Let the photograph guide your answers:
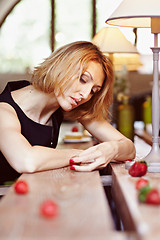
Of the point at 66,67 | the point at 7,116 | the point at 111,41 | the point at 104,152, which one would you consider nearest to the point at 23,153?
the point at 7,116

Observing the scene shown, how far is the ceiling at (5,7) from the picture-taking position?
29.5 ft

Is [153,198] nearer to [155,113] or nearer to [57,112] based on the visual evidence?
[155,113]

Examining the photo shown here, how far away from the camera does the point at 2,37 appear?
9.28 metres

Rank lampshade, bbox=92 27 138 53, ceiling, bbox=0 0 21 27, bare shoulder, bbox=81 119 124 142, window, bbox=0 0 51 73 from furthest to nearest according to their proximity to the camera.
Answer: window, bbox=0 0 51 73, ceiling, bbox=0 0 21 27, lampshade, bbox=92 27 138 53, bare shoulder, bbox=81 119 124 142

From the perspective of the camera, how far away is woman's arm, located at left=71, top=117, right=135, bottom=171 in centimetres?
154

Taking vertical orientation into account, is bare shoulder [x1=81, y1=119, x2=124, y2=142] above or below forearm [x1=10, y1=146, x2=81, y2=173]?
below

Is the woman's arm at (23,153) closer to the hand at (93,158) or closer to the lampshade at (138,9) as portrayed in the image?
the hand at (93,158)

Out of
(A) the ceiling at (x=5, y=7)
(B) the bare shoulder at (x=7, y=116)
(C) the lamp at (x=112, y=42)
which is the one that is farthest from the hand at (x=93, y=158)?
(A) the ceiling at (x=5, y=7)

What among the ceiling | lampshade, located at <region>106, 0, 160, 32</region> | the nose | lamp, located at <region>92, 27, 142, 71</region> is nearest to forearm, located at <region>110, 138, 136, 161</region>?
the nose

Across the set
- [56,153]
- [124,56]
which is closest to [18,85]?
[56,153]

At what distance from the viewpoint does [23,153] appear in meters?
1.43

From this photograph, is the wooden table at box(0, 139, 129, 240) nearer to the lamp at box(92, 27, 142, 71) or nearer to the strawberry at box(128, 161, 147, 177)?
the strawberry at box(128, 161, 147, 177)

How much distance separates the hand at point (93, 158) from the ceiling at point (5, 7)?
316 inches

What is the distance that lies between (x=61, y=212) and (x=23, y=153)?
537 mm
